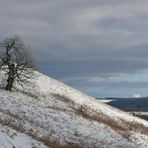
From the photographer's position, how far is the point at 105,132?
39.1m

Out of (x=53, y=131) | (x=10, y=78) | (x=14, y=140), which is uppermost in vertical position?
(x=10, y=78)

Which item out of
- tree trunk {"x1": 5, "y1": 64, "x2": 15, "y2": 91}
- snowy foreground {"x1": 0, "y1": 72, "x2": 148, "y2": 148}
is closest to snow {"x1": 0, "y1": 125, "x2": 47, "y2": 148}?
snowy foreground {"x1": 0, "y1": 72, "x2": 148, "y2": 148}

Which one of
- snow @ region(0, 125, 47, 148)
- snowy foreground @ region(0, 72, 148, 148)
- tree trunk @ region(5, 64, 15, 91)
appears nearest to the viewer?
snow @ region(0, 125, 47, 148)

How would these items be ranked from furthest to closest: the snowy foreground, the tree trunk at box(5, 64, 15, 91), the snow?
the tree trunk at box(5, 64, 15, 91) → the snowy foreground → the snow

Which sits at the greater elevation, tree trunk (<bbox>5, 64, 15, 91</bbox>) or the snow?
tree trunk (<bbox>5, 64, 15, 91</bbox>)

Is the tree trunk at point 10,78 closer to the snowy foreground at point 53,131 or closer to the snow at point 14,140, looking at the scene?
the snowy foreground at point 53,131

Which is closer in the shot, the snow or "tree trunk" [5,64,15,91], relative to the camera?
the snow

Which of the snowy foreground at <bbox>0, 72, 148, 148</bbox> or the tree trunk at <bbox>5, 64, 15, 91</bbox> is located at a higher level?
the tree trunk at <bbox>5, 64, 15, 91</bbox>

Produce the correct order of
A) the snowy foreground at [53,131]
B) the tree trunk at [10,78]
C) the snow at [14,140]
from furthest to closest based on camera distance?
1. the tree trunk at [10,78]
2. the snowy foreground at [53,131]
3. the snow at [14,140]

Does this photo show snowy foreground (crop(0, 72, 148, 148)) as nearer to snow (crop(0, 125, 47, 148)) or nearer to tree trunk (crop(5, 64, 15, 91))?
snow (crop(0, 125, 47, 148))

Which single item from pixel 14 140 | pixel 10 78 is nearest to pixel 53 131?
pixel 14 140

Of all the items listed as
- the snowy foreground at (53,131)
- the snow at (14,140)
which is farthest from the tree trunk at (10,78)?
the snow at (14,140)

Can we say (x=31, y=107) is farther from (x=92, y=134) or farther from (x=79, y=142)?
(x=79, y=142)

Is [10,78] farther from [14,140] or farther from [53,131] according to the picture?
[14,140]
